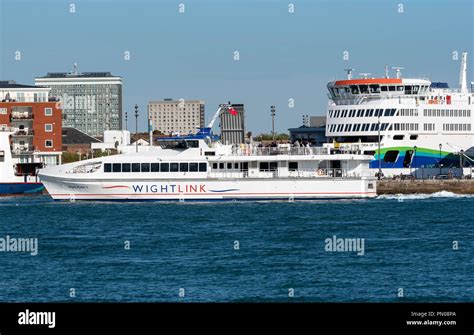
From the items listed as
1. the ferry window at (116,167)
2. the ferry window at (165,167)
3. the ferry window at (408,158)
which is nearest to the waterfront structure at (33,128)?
the ferry window at (116,167)

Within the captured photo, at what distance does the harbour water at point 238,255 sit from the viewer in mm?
23150

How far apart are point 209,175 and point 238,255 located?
2990cm

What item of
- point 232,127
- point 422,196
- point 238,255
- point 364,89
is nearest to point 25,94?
point 232,127

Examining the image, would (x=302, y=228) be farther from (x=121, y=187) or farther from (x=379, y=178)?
(x=379, y=178)

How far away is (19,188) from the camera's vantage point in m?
72.8

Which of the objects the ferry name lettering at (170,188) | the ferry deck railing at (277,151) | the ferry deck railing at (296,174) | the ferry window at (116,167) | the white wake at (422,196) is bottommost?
the white wake at (422,196)

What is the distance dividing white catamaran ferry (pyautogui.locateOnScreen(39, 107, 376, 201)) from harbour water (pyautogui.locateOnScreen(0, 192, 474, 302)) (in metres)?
4.78

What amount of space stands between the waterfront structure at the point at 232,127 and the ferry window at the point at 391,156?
46.6ft

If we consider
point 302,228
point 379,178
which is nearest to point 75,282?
point 302,228

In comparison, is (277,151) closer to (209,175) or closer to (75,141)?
(209,175)

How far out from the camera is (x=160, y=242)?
36.1 meters

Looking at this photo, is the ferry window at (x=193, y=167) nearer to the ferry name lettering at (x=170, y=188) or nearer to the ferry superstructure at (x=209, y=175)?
the ferry superstructure at (x=209, y=175)
